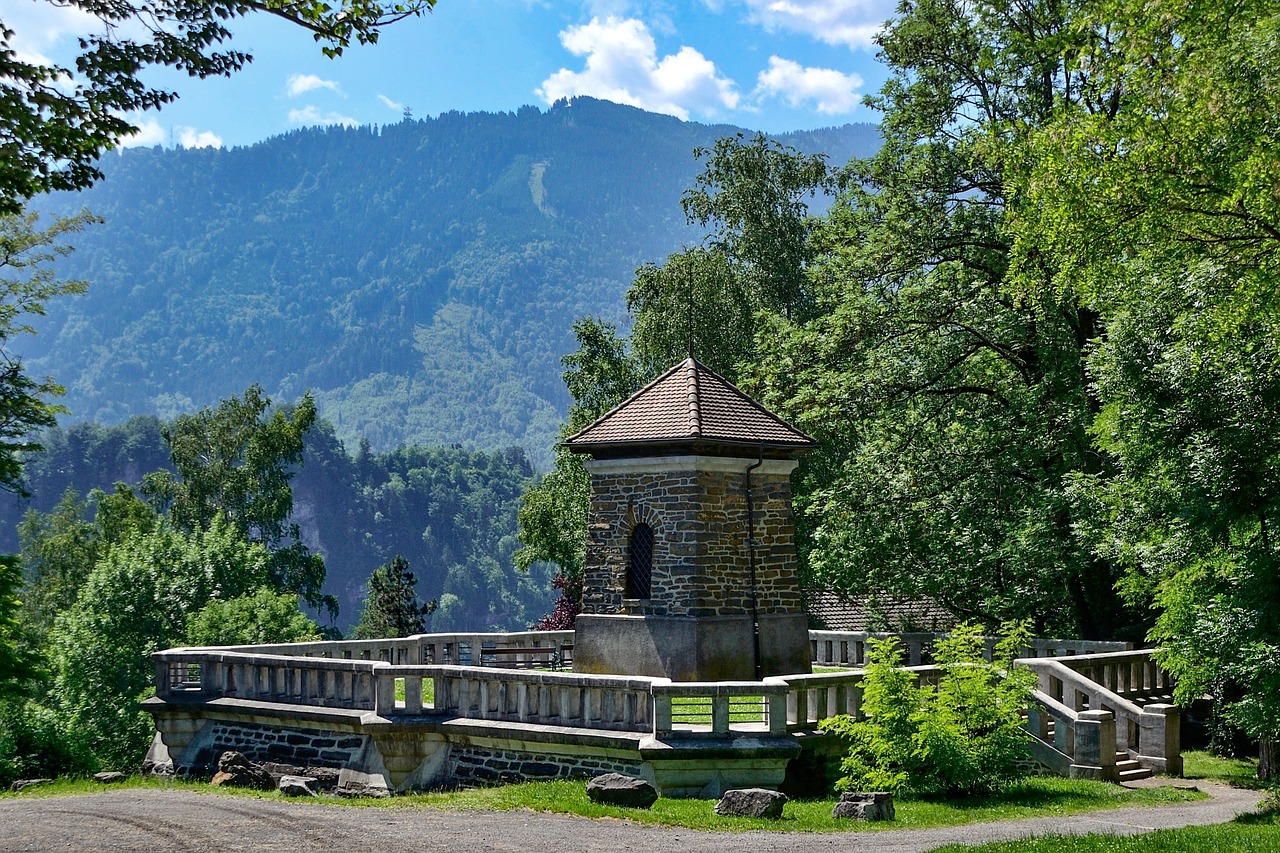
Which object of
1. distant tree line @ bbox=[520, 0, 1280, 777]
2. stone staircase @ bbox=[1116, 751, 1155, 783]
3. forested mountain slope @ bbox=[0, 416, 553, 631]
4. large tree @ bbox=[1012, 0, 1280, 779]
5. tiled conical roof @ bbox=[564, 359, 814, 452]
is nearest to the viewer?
large tree @ bbox=[1012, 0, 1280, 779]

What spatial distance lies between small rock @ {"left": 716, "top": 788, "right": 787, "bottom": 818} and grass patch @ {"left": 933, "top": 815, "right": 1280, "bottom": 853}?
2.52m

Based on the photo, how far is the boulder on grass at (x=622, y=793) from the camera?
14469mm

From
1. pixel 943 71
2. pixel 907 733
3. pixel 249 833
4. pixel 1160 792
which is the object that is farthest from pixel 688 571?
pixel 943 71

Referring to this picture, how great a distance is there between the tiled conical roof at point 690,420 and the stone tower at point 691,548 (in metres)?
0.04

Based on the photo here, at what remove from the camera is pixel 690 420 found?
2167 centimetres

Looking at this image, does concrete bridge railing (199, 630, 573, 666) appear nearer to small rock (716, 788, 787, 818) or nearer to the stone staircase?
small rock (716, 788, 787, 818)

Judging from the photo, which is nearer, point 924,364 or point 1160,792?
point 1160,792

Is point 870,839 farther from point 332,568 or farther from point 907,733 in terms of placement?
point 332,568

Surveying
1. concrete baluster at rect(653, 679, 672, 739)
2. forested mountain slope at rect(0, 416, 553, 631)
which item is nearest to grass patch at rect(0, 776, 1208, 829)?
concrete baluster at rect(653, 679, 672, 739)

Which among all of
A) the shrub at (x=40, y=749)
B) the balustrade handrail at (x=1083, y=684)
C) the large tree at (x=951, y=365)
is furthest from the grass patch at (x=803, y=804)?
the shrub at (x=40, y=749)

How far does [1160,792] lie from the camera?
16406 millimetres

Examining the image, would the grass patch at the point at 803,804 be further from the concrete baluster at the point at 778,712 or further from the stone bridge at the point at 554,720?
the concrete baluster at the point at 778,712

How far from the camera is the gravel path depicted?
1196 centimetres

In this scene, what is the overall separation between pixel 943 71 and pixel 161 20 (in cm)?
2020
